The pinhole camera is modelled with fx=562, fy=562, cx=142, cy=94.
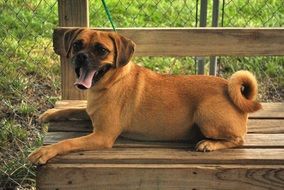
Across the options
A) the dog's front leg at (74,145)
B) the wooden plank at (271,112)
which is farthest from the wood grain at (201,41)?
the dog's front leg at (74,145)

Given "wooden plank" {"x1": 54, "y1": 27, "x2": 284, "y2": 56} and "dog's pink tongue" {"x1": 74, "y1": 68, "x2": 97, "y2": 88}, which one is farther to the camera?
"wooden plank" {"x1": 54, "y1": 27, "x2": 284, "y2": 56}

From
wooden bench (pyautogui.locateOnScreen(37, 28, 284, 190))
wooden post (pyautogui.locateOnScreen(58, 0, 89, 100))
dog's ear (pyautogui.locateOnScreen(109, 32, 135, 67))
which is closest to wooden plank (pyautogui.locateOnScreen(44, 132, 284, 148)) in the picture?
wooden bench (pyautogui.locateOnScreen(37, 28, 284, 190))

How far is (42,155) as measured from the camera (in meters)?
2.54

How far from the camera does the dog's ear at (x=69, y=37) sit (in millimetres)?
2758

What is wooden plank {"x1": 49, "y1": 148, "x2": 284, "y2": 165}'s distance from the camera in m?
2.57

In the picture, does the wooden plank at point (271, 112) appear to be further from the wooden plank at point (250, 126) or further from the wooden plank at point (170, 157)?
the wooden plank at point (170, 157)

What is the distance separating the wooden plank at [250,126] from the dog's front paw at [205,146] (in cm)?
35

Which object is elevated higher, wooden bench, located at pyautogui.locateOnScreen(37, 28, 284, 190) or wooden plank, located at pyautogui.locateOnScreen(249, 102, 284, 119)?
wooden plank, located at pyautogui.locateOnScreen(249, 102, 284, 119)

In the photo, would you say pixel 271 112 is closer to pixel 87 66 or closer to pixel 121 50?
pixel 121 50

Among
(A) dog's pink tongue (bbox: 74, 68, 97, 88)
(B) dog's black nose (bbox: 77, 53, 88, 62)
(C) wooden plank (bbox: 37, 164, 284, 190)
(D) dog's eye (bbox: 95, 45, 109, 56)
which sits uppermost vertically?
(D) dog's eye (bbox: 95, 45, 109, 56)

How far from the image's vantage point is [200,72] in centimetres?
366

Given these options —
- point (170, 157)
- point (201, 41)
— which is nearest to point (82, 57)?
point (170, 157)

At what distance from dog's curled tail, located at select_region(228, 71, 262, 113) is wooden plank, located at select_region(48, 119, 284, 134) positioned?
0.24m

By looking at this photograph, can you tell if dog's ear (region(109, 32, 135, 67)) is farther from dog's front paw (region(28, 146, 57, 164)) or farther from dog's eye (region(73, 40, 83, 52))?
dog's front paw (region(28, 146, 57, 164))
